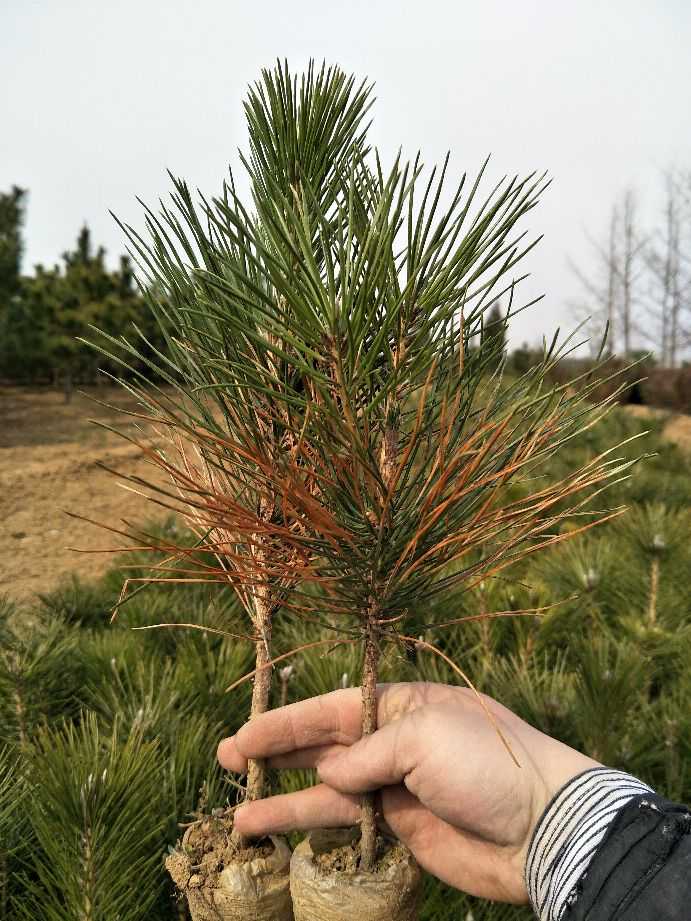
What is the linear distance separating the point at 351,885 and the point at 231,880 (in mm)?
141

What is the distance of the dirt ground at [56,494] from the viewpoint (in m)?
3.12

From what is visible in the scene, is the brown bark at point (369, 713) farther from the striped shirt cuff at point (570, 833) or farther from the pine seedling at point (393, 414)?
the striped shirt cuff at point (570, 833)

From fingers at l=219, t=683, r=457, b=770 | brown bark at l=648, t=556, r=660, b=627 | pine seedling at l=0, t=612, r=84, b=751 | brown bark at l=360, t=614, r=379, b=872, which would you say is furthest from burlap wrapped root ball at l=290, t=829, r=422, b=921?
brown bark at l=648, t=556, r=660, b=627

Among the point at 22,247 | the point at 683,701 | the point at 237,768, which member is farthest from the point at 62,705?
the point at 22,247

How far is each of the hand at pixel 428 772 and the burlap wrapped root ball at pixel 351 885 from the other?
0.19 ft

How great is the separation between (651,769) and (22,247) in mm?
13667

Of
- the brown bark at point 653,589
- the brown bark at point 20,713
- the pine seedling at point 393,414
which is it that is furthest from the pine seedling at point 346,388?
the brown bark at point 653,589

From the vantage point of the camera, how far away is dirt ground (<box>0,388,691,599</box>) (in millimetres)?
3119

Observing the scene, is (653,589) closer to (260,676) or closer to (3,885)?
(260,676)

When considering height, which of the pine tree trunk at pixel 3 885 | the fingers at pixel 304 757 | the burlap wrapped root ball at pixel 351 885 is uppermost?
the fingers at pixel 304 757

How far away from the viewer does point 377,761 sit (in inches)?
29.5

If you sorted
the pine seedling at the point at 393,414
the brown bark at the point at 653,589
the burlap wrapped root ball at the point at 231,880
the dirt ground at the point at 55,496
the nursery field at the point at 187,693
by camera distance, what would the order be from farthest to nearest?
the dirt ground at the point at 55,496
the brown bark at the point at 653,589
the nursery field at the point at 187,693
the burlap wrapped root ball at the point at 231,880
the pine seedling at the point at 393,414

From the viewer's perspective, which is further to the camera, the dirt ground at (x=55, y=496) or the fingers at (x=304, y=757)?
the dirt ground at (x=55, y=496)

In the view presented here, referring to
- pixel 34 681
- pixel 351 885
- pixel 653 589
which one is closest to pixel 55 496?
pixel 34 681
